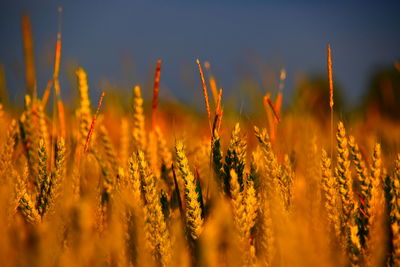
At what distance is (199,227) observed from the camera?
65 centimetres

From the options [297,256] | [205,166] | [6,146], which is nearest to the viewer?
[297,256]

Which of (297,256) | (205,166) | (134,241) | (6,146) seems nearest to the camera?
(297,256)

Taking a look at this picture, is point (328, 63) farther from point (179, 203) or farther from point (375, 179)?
point (179, 203)

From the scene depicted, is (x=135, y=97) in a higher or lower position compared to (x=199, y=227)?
higher

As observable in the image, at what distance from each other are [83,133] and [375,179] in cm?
68

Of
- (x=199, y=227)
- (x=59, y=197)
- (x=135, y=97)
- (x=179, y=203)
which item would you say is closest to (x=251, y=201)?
(x=199, y=227)

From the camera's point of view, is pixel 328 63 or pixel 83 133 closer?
pixel 328 63

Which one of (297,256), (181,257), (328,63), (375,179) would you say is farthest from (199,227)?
(328,63)

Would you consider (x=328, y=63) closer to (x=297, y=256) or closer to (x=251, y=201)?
(x=251, y=201)

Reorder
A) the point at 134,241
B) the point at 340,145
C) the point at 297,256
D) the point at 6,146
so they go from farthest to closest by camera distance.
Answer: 1. the point at 6,146
2. the point at 340,145
3. the point at 134,241
4. the point at 297,256

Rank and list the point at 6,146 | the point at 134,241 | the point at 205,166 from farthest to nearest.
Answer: the point at 205,166, the point at 6,146, the point at 134,241

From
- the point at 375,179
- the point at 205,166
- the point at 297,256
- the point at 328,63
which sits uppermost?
the point at 328,63

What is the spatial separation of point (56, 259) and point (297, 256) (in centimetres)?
31

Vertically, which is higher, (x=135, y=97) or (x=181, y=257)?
(x=135, y=97)
